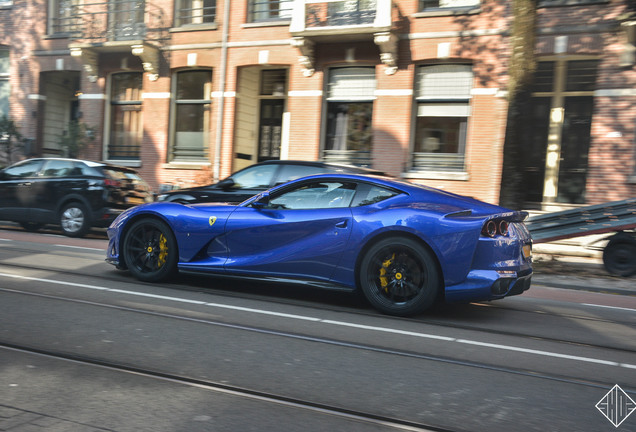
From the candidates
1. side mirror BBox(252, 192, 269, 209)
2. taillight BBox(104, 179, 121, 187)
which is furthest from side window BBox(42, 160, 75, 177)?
side mirror BBox(252, 192, 269, 209)

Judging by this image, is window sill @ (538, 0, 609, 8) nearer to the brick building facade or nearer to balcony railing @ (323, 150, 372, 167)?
the brick building facade

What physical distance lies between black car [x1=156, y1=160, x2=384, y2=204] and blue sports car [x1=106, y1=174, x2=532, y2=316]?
3.79m

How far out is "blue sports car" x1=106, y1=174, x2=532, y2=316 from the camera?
562cm

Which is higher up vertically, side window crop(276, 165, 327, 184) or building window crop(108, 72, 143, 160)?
building window crop(108, 72, 143, 160)

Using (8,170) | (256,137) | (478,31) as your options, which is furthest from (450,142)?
(8,170)

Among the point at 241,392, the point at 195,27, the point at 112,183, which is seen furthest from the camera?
the point at 195,27

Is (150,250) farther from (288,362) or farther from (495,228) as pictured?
(495,228)

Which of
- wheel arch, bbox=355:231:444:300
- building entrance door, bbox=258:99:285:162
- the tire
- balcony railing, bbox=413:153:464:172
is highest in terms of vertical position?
building entrance door, bbox=258:99:285:162

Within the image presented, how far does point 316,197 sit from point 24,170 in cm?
962

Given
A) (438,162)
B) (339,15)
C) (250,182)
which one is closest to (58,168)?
(250,182)

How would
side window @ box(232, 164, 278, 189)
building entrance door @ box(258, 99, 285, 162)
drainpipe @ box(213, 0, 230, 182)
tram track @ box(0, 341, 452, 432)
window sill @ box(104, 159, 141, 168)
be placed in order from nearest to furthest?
tram track @ box(0, 341, 452, 432) < side window @ box(232, 164, 278, 189) < drainpipe @ box(213, 0, 230, 182) < building entrance door @ box(258, 99, 285, 162) < window sill @ box(104, 159, 141, 168)

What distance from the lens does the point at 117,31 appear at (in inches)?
776

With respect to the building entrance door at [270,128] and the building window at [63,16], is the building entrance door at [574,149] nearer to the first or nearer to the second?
the building entrance door at [270,128]

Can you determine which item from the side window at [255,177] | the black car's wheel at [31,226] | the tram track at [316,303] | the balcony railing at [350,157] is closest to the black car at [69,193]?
the black car's wheel at [31,226]
